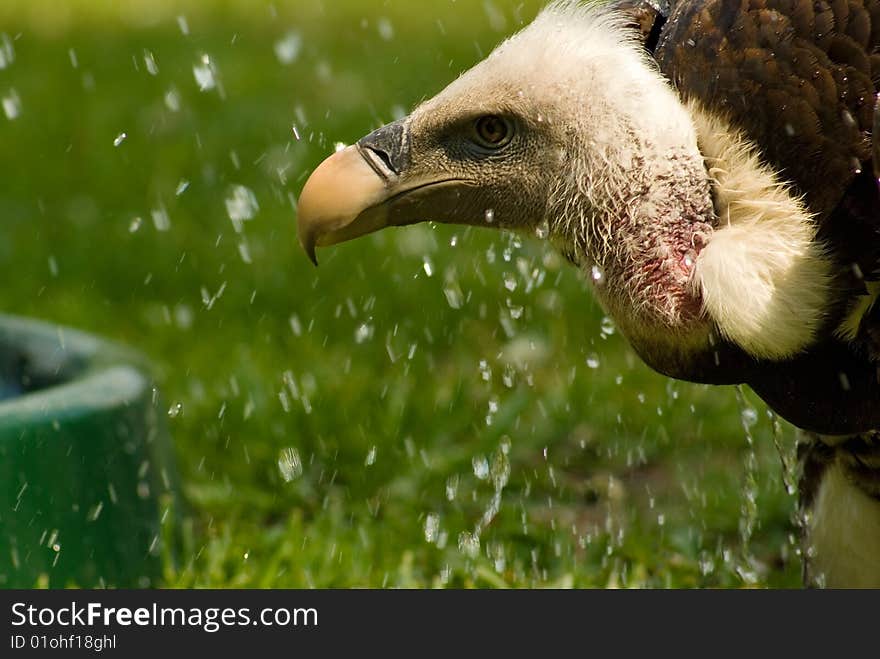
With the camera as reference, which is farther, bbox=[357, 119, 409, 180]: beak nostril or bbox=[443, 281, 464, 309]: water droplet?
bbox=[443, 281, 464, 309]: water droplet

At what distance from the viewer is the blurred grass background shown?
3646 mm

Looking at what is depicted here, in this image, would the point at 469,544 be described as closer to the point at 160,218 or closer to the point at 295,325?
the point at 295,325

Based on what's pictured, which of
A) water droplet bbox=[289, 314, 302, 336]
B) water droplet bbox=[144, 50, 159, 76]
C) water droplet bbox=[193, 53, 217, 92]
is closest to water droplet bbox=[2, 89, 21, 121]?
water droplet bbox=[144, 50, 159, 76]

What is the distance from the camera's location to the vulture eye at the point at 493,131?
2.81m

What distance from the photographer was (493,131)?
283 cm

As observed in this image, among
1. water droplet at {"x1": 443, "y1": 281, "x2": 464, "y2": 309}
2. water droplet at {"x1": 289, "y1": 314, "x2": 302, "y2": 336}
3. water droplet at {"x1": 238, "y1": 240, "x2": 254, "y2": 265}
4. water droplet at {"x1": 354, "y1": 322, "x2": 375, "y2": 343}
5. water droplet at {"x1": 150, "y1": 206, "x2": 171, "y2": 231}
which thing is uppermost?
water droplet at {"x1": 443, "y1": 281, "x2": 464, "y2": 309}

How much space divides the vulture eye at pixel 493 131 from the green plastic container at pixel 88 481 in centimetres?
101

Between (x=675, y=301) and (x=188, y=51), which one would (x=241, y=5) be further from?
(x=675, y=301)

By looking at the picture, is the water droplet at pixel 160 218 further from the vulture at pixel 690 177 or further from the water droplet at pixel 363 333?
the vulture at pixel 690 177

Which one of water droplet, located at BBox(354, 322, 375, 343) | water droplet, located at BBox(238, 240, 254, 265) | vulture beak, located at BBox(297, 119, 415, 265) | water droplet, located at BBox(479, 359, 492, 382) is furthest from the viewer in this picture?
water droplet, located at BBox(238, 240, 254, 265)

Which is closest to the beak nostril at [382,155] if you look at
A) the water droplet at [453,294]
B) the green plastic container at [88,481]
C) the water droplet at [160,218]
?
the green plastic container at [88,481]

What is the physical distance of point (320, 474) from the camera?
397 cm

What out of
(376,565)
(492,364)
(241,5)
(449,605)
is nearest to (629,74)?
(449,605)

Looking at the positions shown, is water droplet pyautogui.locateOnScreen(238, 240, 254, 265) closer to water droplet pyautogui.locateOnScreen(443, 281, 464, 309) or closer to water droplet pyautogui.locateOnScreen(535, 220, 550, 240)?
water droplet pyautogui.locateOnScreen(443, 281, 464, 309)
